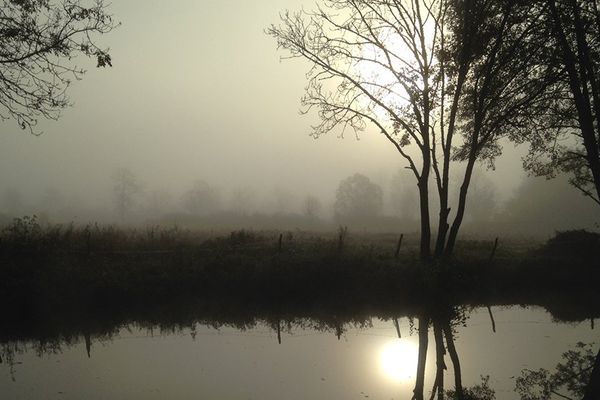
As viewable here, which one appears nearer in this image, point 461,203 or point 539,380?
point 539,380

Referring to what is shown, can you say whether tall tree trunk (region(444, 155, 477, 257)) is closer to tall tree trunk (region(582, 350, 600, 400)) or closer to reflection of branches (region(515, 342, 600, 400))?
reflection of branches (region(515, 342, 600, 400))

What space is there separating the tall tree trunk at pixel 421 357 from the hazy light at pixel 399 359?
0.38 feet

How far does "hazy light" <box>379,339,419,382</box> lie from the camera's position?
10500 millimetres

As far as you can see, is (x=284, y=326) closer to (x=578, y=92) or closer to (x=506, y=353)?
(x=506, y=353)

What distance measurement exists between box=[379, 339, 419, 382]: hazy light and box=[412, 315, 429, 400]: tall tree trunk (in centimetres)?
11

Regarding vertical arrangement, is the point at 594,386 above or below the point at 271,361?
above

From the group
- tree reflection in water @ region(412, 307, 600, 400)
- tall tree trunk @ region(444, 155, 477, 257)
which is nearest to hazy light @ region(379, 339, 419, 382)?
tree reflection in water @ region(412, 307, 600, 400)

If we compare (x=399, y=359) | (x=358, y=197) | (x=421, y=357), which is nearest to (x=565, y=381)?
(x=421, y=357)

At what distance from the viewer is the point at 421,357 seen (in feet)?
38.5

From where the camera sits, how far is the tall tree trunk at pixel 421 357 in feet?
30.9

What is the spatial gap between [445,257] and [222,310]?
1016 cm

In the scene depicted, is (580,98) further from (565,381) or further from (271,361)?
(271,361)

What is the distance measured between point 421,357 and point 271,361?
3548 millimetres

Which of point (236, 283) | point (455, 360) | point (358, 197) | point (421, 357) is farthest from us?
point (358, 197)
